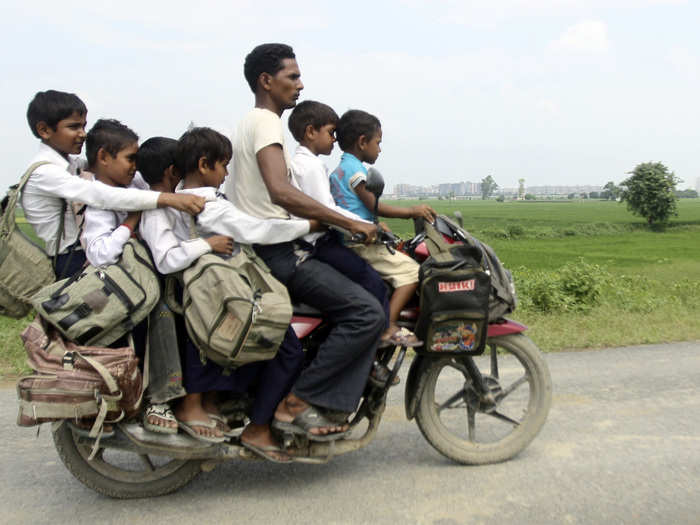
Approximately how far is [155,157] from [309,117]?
2.63ft

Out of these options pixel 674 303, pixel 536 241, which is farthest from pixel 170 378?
pixel 536 241

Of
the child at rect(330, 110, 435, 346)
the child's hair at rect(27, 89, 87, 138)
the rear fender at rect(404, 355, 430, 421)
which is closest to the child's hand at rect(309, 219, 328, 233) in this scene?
the child at rect(330, 110, 435, 346)

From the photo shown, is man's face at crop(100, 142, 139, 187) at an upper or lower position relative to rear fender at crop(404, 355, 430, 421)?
upper

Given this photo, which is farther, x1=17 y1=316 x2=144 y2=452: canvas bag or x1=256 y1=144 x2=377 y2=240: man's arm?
x1=256 y1=144 x2=377 y2=240: man's arm

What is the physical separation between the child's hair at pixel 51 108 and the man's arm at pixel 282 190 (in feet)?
3.20

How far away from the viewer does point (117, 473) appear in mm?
3174

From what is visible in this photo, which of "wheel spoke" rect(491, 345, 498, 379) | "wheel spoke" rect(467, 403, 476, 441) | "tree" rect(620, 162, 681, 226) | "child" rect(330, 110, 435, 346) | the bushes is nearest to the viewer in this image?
"child" rect(330, 110, 435, 346)

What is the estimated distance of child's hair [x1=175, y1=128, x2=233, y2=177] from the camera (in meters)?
2.99

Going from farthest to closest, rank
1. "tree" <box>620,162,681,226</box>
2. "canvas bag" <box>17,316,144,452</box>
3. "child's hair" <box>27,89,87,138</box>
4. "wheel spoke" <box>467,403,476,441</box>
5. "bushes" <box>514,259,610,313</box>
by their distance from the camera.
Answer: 1. "tree" <box>620,162,681,226</box>
2. "bushes" <box>514,259,610,313</box>
3. "wheel spoke" <box>467,403,476,441</box>
4. "child's hair" <box>27,89,87,138</box>
5. "canvas bag" <box>17,316,144,452</box>

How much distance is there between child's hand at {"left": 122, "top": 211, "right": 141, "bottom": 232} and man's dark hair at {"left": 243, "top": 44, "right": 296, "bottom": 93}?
843 millimetres

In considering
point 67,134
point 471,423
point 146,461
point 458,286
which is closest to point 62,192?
point 67,134

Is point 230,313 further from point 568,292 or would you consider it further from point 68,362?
point 568,292

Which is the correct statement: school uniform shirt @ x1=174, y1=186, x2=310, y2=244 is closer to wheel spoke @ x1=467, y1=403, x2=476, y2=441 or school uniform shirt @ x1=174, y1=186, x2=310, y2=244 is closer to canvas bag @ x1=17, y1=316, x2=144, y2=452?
canvas bag @ x1=17, y1=316, x2=144, y2=452

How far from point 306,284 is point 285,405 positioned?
596 mm
